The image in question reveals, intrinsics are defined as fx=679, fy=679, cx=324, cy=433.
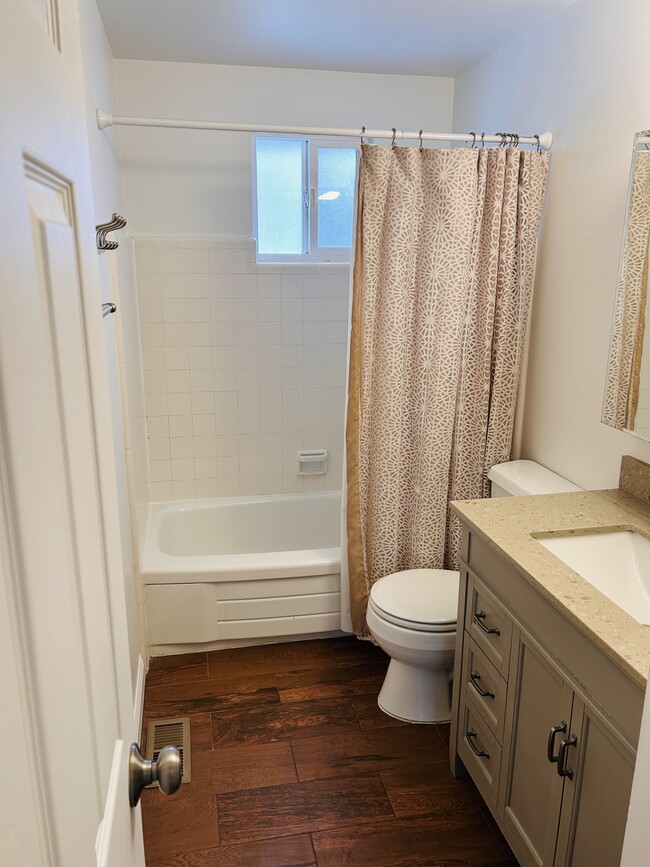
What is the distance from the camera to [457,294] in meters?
2.55

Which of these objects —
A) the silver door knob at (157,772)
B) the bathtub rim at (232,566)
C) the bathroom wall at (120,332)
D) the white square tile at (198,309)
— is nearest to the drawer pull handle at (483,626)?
the bathtub rim at (232,566)

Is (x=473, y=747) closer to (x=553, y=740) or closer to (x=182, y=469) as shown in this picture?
(x=553, y=740)

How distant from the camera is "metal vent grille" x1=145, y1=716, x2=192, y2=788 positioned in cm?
230

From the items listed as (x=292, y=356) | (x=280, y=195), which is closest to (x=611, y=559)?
(x=292, y=356)

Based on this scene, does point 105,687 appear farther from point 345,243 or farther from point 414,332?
point 345,243

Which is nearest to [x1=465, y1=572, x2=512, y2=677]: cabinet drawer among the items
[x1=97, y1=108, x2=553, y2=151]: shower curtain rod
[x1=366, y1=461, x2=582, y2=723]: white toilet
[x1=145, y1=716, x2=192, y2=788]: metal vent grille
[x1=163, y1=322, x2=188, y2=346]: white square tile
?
[x1=366, y1=461, x2=582, y2=723]: white toilet

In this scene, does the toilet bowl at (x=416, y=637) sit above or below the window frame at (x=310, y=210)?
below

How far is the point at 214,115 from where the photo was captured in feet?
10.3

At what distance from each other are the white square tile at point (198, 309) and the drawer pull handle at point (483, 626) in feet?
6.59

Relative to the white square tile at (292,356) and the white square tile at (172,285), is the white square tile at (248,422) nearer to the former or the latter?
the white square tile at (292,356)

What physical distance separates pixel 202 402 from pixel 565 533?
2.06m

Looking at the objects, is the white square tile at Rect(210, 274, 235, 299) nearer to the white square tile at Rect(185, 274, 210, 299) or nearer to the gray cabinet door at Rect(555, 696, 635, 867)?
A: the white square tile at Rect(185, 274, 210, 299)

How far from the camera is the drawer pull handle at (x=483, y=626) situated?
1878 millimetres

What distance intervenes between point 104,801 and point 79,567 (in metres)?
0.28
